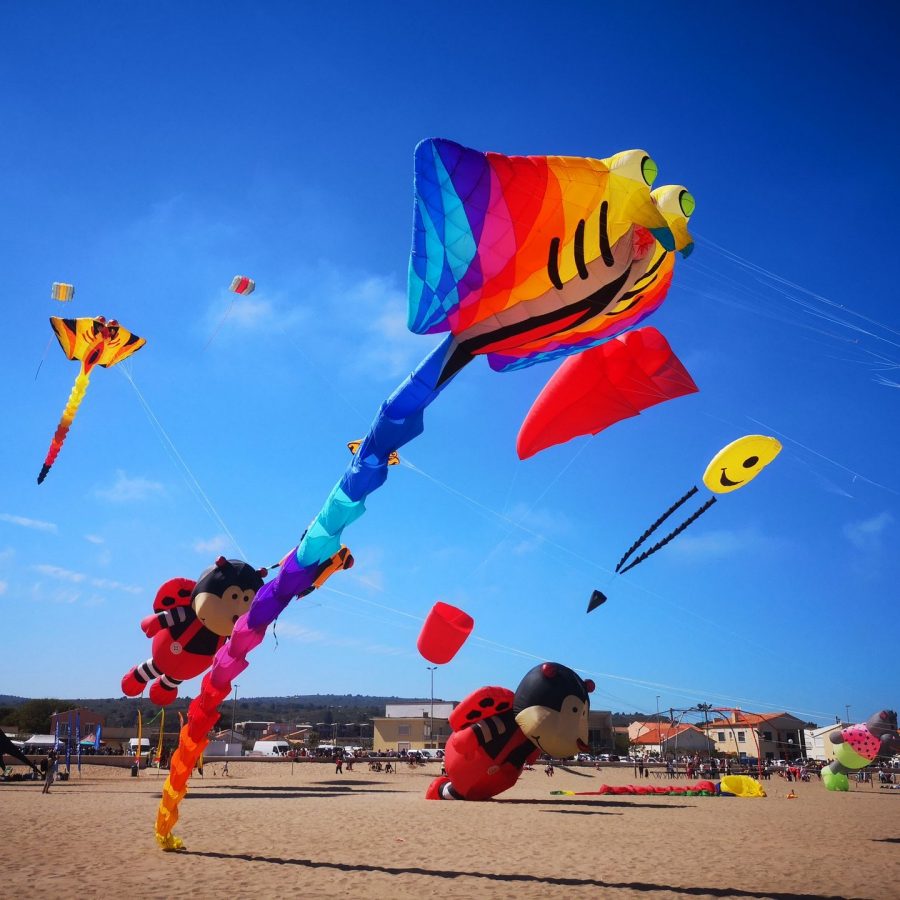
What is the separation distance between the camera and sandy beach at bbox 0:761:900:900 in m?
9.78

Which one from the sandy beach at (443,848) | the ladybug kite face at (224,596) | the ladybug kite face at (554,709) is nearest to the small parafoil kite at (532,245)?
the sandy beach at (443,848)

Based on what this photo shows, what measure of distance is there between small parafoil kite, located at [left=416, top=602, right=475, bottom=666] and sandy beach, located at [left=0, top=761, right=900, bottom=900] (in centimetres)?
385

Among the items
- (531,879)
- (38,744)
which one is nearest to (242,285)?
(531,879)

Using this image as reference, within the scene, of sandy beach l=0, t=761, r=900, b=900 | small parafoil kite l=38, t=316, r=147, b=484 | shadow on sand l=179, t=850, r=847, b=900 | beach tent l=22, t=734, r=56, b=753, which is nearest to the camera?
shadow on sand l=179, t=850, r=847, b=900

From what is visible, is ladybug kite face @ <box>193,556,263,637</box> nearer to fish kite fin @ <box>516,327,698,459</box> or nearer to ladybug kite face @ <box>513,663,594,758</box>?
ladybug kite face @ <box>513,663,594,758</box>

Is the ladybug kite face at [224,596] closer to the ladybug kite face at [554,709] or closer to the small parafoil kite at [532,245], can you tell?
the ladybug kite face at [554,709]

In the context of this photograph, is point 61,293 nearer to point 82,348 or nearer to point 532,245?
point 82,348

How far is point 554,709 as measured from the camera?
64.1 ft

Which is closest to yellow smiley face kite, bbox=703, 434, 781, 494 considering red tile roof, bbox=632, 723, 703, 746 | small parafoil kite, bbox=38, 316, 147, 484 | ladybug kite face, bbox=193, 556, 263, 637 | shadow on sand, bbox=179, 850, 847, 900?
shadow on sand, bbox=179, 850, 847, 900

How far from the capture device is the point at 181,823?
52.1 feet

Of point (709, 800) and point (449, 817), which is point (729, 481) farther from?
point (709, 800)

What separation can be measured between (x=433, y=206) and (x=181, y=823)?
48.3 ft

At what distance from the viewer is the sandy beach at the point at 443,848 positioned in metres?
9.78

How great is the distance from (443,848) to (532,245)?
1061 cm
